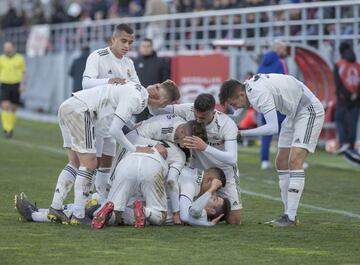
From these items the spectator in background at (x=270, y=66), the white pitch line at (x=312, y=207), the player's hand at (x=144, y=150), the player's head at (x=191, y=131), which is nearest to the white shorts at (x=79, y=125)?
the player's hand at (x=144, y=150)

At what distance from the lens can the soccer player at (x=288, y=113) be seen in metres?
11.8

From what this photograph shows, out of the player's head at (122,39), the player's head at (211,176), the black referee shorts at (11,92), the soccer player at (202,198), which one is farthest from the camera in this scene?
the black referee shorts at (11,92)

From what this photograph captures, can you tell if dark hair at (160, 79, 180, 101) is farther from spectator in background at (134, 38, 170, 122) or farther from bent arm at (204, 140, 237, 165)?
spectator in background at (134, 38, 170, 122)

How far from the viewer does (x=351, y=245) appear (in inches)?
420

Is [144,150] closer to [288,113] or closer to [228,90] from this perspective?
[228,90]

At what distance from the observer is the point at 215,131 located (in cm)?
1202

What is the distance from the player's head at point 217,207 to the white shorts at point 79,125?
1328 millimetres

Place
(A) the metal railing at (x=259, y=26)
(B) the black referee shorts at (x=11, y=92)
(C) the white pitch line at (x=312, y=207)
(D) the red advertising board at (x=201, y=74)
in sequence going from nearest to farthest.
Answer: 1. (C) the white pitch line at (x=312, y=207)
2. (A) the metal railing at (x=259, y=26)
3. (D) the red advertising board at (x=201, y=74)
4. (B) the black referee shorts at (x=11, y=92)

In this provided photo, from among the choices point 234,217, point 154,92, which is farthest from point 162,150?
point 234,217

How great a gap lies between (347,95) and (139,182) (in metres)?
10.9

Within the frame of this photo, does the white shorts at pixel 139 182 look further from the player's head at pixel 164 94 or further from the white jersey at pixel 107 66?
the white jersey at pixel 107 66

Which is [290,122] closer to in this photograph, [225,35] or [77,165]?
[77,165]

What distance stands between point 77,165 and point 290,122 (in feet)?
7.47

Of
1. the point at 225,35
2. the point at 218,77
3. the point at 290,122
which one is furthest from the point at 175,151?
the point at 225,35
